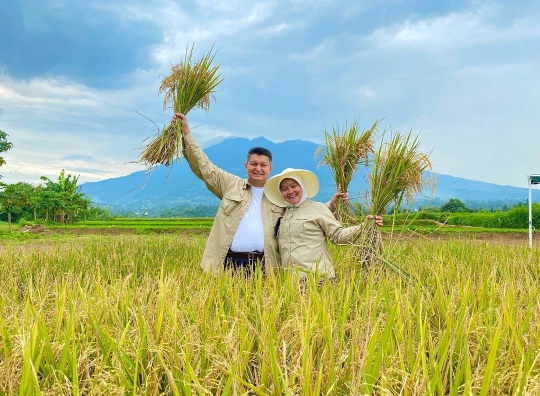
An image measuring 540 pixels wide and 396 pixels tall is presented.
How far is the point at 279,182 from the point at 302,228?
406 millimetres

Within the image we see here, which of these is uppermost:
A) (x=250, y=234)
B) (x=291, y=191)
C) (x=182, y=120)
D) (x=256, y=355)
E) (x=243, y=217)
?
(x=182, y=120)

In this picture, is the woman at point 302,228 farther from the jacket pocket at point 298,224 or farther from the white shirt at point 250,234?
the white shirt at point 250,234

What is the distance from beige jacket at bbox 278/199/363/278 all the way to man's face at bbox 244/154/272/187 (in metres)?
0.52

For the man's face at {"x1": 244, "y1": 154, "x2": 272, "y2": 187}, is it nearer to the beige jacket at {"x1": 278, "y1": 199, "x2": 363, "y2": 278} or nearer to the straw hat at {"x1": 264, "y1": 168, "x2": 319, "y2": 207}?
the straw hat at {"x1": 264, "y1": 168, "x2": 319, "y2": 207}

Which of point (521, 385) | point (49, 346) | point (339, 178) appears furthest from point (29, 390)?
point (339, 178)

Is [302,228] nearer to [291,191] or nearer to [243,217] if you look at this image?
[291,191]

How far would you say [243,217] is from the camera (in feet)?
11.4

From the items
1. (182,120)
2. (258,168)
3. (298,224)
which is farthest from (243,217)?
(182,120)

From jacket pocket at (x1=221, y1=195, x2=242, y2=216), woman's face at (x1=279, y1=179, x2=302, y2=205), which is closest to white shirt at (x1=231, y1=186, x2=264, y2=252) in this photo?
jacket pocket at (x1=221, y1=195, x2=242, y2=216)

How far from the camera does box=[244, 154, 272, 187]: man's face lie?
11.5 feet

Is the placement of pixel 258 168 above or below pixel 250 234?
above

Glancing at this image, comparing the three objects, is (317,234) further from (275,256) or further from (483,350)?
(483,350)

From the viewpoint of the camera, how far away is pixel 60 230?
65.9 ft

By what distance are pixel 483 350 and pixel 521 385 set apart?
1.93 feet
